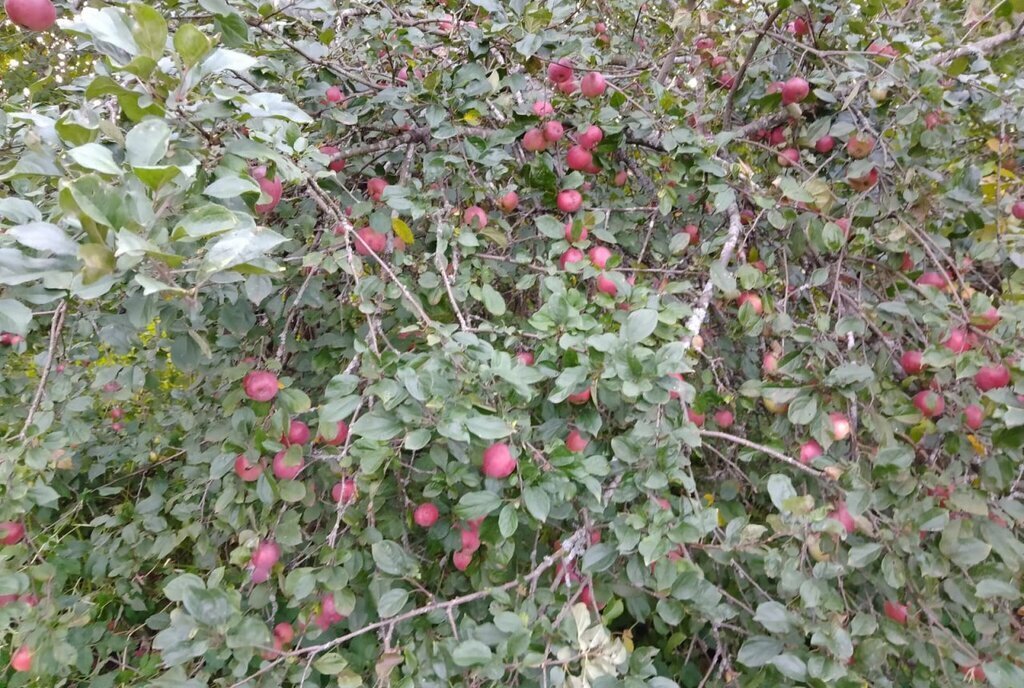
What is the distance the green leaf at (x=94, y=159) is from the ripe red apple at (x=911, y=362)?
1396mm

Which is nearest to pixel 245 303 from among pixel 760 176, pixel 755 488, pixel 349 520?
pixel 349 520

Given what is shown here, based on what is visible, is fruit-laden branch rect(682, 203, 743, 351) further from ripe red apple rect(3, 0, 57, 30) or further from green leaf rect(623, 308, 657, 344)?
ripe red apple rect(3, 0, 57, 30)

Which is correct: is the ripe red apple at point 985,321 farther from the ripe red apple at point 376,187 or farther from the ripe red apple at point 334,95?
the ripe red apple at point 334,95

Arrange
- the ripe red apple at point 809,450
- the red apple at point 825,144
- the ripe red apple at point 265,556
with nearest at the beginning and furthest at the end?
the ripe red apple at point 265,556 → the ripe red apple at point 809,450 → the red apple at point 825,144

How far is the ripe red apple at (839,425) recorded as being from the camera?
1120 millimetres

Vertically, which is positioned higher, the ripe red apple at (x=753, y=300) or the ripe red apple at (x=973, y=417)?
the ripe red apple at (x=753, y=300)

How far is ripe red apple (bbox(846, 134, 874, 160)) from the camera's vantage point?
1366mm

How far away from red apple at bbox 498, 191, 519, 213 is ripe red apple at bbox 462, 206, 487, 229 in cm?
9

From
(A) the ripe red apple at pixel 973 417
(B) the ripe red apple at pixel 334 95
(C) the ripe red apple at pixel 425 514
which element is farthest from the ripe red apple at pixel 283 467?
(A) the ripe red apple at pixel 973 417

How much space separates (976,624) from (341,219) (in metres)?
1.26

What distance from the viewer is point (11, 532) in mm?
1324

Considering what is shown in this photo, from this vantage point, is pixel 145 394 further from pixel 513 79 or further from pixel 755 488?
pixel 755 488

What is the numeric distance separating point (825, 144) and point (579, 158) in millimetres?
611

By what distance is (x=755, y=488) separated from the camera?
1313mm
